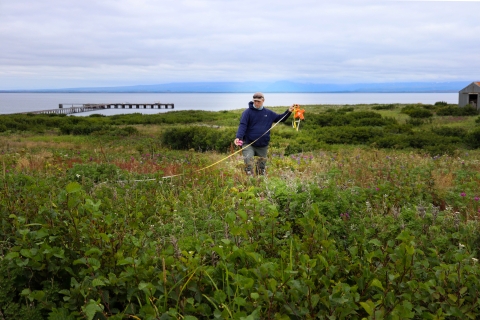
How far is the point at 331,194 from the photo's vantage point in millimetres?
5539

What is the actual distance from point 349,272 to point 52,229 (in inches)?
89.3

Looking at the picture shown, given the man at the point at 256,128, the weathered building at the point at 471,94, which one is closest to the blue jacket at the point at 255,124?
the man at the point at 256,128

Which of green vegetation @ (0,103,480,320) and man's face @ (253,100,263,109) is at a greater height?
man's face @ (253,100,263,109)

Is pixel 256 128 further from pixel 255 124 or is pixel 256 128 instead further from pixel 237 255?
pixel 237 255

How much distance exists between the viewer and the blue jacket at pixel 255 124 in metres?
9.68

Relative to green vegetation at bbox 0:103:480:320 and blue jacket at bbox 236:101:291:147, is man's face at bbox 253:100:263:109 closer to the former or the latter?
blue jacket at bbox 236:101:291:147

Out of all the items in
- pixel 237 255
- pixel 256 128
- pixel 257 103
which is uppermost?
pixel 257 103

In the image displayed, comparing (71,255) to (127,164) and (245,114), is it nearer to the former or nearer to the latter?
(245,114)

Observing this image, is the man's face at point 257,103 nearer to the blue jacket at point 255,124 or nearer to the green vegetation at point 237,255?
the blue jacket at point 255,124

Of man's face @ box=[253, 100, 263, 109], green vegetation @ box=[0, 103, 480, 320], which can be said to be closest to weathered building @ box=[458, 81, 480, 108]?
man's face @ box=[253, 100, 263, 109]

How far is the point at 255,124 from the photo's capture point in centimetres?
973

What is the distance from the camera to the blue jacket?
9.68 metres

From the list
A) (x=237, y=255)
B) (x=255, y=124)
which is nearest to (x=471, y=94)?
(x=255, y=124)

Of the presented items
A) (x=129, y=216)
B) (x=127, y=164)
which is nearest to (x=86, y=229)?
(x=129, y=216)
